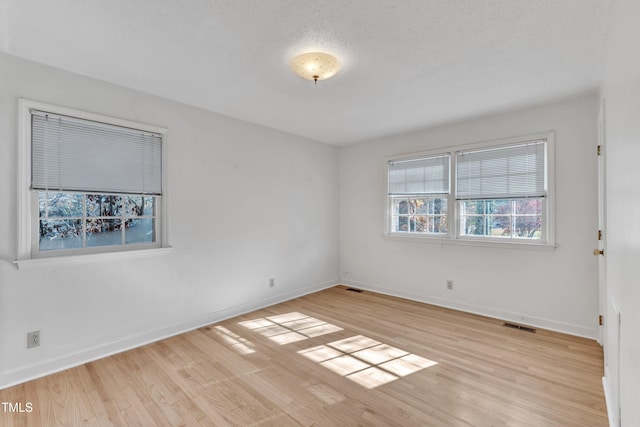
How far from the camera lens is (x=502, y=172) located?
12.0 ft

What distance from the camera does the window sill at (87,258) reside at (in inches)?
92.4

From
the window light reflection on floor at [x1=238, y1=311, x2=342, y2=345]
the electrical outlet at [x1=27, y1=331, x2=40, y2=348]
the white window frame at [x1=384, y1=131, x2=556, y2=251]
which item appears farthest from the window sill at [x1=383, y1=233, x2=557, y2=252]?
the electrical outlet at [x1=27, y1=331, x2=40, y2=348]

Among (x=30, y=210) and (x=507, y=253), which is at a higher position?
(x=30, y=210)

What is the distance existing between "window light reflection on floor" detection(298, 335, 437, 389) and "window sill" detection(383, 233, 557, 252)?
6.04 feet

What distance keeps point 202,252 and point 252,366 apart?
1500 mm

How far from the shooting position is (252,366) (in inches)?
101

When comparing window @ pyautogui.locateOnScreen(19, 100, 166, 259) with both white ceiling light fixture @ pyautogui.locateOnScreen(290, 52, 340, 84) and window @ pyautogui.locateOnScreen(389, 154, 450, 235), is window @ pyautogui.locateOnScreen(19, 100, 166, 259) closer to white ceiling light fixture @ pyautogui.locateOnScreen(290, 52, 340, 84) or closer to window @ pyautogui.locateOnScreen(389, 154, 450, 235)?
white ceiling light fixture @ pyautogui.locateOnScreen(290, 52, 340, 84)

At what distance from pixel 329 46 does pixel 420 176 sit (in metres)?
2.75

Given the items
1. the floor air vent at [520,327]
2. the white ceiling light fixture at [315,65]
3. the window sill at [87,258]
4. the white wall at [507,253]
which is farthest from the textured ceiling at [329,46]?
the floor air vent at [520,327]

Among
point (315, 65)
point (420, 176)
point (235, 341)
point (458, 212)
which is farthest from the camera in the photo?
point (420, 176)

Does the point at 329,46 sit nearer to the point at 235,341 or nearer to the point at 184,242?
the point at 184,242

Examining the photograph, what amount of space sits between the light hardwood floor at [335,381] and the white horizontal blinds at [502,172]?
Answer: 5.31ft

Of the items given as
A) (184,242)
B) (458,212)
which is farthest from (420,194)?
(184,242)

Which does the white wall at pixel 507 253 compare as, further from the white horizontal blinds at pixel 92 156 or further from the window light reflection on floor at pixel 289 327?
the white horizontal blinds at pixel 92 156
